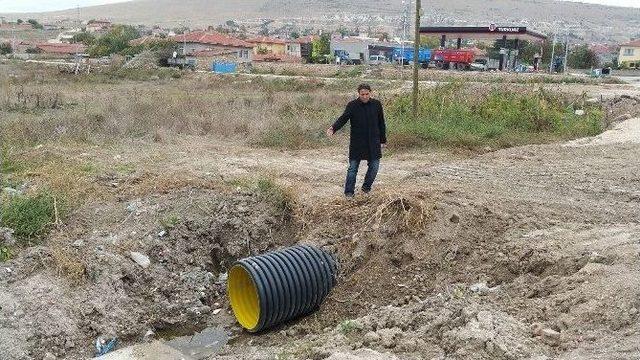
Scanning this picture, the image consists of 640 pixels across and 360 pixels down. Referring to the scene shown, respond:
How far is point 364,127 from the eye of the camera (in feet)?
26.6

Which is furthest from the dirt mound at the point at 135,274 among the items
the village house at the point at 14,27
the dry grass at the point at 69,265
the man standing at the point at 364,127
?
the village house at the point at 14,27

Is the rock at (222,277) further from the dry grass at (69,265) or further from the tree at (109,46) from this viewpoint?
the tree at (109,46)

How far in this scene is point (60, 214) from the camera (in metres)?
8.11

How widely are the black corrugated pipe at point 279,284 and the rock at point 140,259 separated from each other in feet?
3.88

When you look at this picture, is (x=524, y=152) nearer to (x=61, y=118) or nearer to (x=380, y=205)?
(x=380, y=205)

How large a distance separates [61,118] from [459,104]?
10.00 meters

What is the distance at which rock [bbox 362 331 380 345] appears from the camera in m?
5.29

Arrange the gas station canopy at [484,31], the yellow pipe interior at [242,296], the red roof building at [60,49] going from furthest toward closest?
the red roof building at [60,49]
the gas station canopy at [484,31]
the yellow pipe interior at [242,296]

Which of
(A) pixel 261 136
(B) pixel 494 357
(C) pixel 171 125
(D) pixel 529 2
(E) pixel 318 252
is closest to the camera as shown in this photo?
(B) pixel 494 357

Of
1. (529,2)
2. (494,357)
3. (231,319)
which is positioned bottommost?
(231,319)

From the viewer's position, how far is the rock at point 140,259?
7.45m

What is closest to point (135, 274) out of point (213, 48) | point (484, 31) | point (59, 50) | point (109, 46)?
point (484, 31)

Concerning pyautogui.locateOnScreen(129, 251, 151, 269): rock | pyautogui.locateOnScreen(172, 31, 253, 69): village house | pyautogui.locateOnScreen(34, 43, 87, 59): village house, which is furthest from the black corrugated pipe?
pyautogui.locateOnScreen(34, 43, 87, 59): village house

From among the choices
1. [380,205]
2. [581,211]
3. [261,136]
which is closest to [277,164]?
[261,136]
